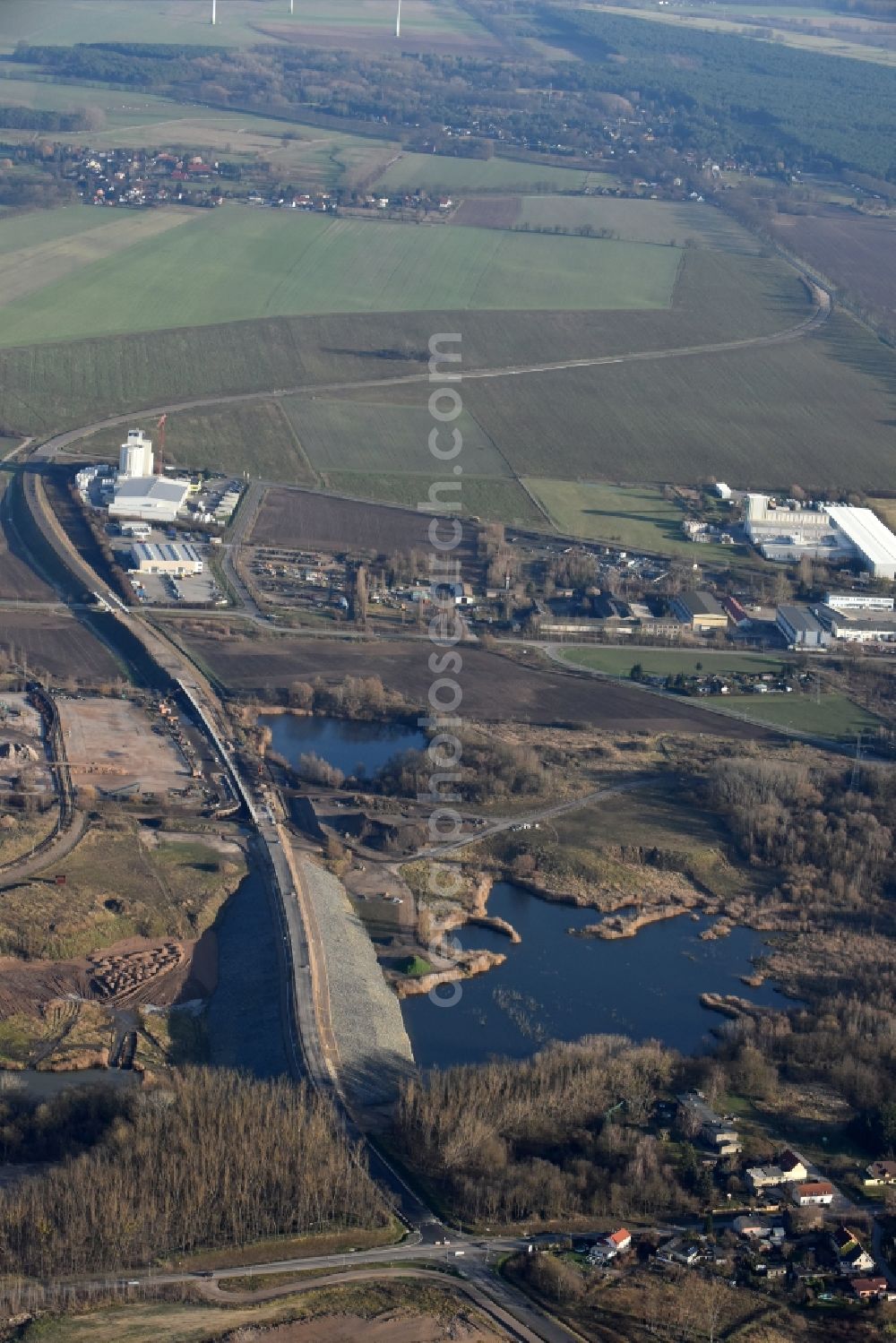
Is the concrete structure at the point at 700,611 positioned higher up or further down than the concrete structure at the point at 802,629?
further down

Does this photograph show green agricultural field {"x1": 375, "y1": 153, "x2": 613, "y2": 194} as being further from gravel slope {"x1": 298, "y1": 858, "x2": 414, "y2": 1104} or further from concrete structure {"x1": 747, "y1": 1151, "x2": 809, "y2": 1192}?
concrete structure {"x1": 747, "y1": 1151, "x2": 809, "y2": 1192}

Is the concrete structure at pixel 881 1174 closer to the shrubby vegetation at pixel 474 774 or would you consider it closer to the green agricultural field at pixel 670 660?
the shrubby vegetation at pixel 474 774

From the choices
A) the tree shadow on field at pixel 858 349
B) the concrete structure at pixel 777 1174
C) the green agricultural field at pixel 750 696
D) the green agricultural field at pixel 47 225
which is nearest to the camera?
the concrete structure at pixel 777 1174

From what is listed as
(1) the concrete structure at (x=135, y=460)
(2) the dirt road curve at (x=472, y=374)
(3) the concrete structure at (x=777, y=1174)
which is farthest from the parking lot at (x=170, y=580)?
(3) the concrete structure at (x=777, y=1174)

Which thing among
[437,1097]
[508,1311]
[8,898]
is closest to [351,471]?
[8,898]

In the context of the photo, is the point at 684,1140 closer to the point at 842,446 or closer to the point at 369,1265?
the point at 369,1265

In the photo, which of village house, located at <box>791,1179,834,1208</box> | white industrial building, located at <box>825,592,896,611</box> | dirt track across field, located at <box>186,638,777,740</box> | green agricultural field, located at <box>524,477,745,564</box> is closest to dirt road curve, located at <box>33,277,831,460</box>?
green agricultural field, located at <box>524,477,745,564</box>

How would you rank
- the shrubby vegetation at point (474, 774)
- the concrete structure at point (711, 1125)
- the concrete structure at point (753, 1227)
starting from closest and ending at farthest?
the concrete structure at point (753, 1227)
the concrete structure at point (711, 1125)
the shrubby vegetation at point (474, 774)
